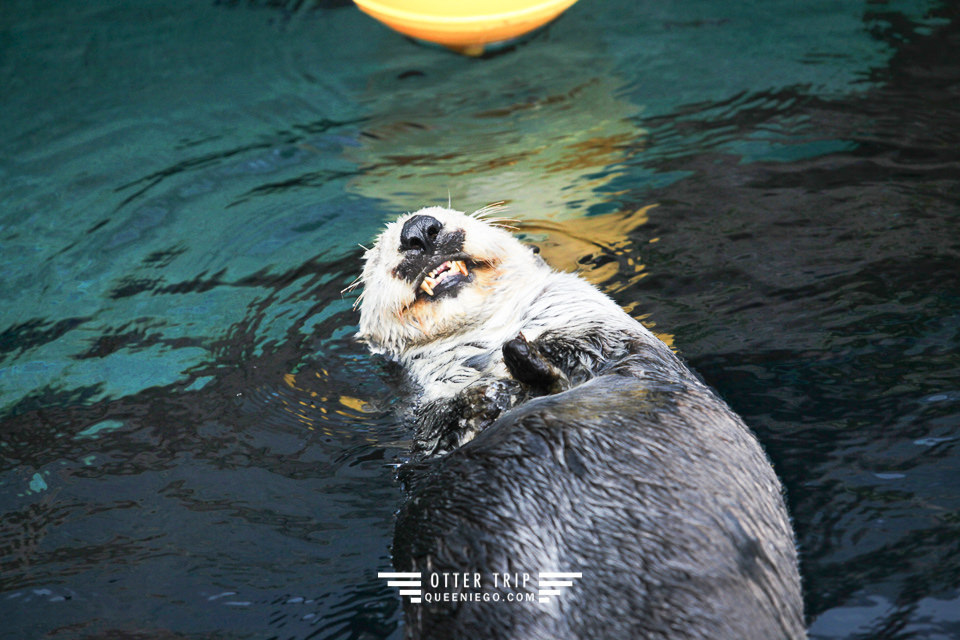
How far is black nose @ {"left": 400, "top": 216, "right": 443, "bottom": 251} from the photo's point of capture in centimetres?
329

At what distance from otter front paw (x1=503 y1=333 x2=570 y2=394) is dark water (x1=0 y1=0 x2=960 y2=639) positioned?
0.74 m

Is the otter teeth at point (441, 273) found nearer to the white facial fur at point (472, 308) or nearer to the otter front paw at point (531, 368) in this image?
the white facial fur at point (472, 308)

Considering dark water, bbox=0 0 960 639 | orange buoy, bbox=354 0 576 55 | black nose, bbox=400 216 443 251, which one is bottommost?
dark water, bbox=0 0 960 639

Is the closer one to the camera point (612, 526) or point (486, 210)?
point (612, 526)

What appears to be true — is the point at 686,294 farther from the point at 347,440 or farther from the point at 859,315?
the point at 347,440

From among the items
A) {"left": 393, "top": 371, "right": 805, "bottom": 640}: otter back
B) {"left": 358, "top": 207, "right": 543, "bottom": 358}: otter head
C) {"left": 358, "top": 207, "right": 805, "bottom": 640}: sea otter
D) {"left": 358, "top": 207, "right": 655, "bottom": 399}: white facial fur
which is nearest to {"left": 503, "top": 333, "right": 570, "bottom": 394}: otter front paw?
{"left": 358, "top": 207, "right": 805, "bottom": 640}: sea otter

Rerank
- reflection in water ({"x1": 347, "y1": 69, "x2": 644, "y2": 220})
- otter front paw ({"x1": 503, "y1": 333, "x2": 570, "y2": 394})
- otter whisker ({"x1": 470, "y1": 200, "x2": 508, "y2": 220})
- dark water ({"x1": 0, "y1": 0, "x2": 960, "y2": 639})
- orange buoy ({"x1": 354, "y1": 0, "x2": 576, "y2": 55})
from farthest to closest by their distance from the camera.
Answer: orange buoy ({"x1": 354, "y1": 0, "x2": 576, "y2": 55}), reflection in water ({"x1": 347, "y1": 69, "x2": 644, "y2": 220}), otter whisker ({"x1": 470, "y1": 200, "x2": 508, "y2": 220}), dark water ({"x1": 0, "y1": 0, "x2": 960, "y2": 639}), otter front paw ({"x1": 503, "y1": 333, "x2": 570, "y2": 394})

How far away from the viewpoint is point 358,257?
5.05 meters

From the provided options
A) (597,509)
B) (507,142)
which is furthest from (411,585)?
(507,142)

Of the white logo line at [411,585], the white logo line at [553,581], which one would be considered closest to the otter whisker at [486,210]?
the white logo line at [411,585]

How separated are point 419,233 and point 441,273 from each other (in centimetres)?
20

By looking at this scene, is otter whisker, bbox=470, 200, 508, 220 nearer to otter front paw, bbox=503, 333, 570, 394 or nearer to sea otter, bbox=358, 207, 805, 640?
sea otter, bbox=358, 207, 805, 640

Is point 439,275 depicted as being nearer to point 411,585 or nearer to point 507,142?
point 411,585

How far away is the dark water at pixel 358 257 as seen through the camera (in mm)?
2893
